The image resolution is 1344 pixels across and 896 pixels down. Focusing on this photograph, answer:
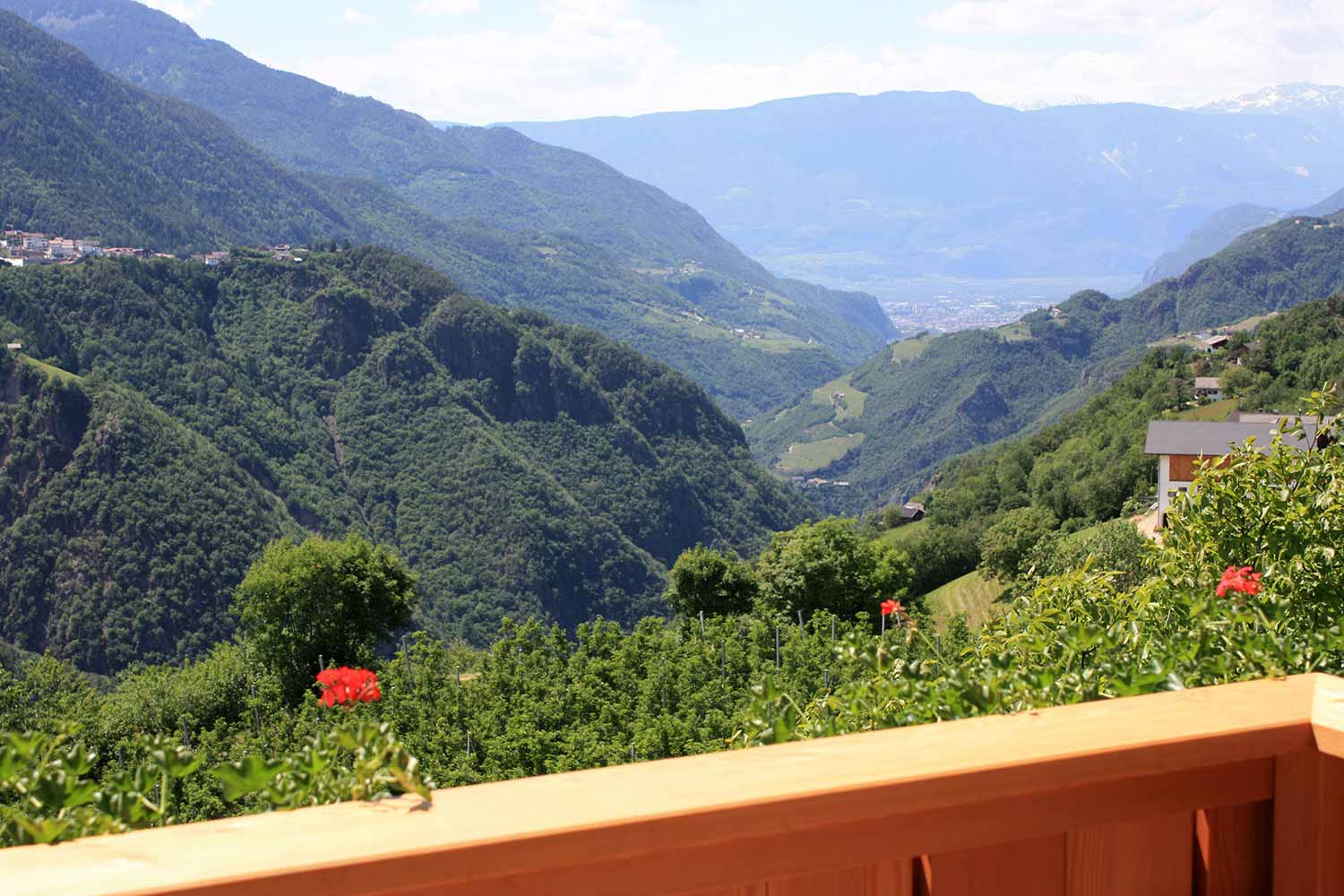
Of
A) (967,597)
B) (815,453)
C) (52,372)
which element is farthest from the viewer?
(815,453)

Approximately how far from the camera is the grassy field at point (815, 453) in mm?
144375

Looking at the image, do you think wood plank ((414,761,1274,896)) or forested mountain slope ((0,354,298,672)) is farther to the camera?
forested mountain slope ((0,354,298,672))

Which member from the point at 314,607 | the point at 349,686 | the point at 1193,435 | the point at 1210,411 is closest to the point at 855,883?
the point at 349,686

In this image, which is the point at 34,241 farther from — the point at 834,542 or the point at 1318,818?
the point at 1318,818

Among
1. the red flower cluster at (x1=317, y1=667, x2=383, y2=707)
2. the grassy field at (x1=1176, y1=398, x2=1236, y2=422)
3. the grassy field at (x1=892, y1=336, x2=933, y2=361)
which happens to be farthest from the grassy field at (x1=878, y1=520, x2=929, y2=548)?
the grassy field at (x1=892, y1=336, x2=933, y2=361)

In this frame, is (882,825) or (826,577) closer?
(882,825)

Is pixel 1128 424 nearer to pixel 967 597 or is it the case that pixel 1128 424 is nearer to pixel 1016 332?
pixel 967 597

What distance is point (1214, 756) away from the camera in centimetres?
129

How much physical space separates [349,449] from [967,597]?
5543 centimetres

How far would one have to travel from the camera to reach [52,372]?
6378 cm

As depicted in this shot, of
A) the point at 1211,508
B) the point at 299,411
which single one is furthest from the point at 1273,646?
the point at 299,411

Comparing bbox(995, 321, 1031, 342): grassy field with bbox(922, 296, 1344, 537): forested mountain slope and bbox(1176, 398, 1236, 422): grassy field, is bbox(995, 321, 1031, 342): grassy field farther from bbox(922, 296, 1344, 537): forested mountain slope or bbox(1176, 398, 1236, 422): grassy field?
bbox(1176, 398, 1236, 422): grassy field

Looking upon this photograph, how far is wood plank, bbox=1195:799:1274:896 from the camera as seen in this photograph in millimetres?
1339

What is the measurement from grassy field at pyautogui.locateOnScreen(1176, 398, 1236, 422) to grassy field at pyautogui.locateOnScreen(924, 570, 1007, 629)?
51.0 ft
